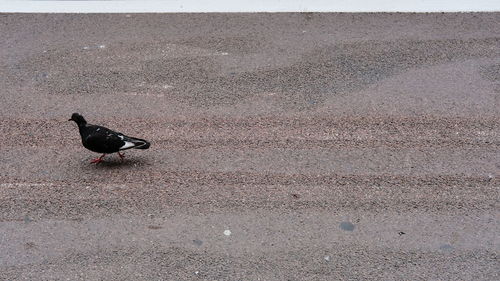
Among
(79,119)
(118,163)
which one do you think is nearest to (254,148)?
(118,163)

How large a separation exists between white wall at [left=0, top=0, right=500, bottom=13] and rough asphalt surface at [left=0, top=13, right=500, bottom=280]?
0.30 m

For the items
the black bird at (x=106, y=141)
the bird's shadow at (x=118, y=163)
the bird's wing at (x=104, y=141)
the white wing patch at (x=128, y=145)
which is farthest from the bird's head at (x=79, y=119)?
the white wing patch at (x=128, y=145)

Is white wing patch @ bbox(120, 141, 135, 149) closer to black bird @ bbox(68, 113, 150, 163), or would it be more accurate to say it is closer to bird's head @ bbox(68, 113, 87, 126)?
black bird @ bbox(68, 113, 150, 163)

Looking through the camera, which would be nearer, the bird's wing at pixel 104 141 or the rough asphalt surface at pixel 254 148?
the rough asphalt surface at pixel 254 148

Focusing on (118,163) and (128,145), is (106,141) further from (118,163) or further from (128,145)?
(118,163)

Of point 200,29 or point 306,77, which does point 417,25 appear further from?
point 200,29

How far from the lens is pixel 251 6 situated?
11.1 metres

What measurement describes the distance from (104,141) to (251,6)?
4.98 meters

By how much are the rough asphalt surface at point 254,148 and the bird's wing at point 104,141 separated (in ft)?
0.93

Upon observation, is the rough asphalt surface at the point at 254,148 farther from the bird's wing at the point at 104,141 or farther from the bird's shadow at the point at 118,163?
the bird's wing at the point at 104,141

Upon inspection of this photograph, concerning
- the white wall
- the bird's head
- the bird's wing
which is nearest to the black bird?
the bird's wing

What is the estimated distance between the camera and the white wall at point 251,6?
11.0m

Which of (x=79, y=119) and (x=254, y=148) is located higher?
(x=79, y=119)

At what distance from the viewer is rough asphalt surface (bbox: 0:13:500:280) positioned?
5922 mm
